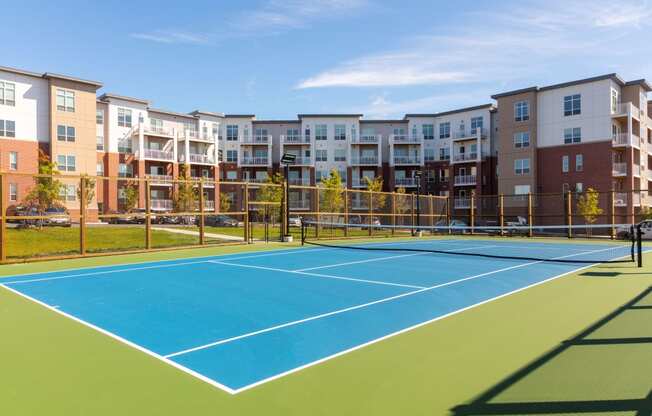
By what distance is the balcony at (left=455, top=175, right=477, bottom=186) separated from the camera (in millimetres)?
67500

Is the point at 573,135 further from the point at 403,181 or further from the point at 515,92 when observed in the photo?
the point at 403,181

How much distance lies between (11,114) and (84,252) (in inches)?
1586

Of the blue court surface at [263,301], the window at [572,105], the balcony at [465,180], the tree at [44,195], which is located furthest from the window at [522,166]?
the tree at [44,195]

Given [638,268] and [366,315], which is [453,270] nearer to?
[638,268]

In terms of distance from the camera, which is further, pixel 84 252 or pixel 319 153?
pixel 319 153

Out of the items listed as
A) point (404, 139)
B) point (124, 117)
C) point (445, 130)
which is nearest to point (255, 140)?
point (124, 117)

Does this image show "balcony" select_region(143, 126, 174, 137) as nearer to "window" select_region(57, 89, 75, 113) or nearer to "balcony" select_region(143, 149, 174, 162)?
"balcony" select_region(143, 149, 174, 162)

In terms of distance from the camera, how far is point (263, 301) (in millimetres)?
8172

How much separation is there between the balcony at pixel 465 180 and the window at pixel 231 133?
3450cm

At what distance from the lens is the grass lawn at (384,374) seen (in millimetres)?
3957

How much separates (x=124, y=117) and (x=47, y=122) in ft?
43.1

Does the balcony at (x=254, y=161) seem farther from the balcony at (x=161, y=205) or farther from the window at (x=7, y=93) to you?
the window at (x=7, y=93)

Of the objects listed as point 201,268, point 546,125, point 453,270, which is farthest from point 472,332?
point 546,125

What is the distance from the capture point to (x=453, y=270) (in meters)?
12.2
